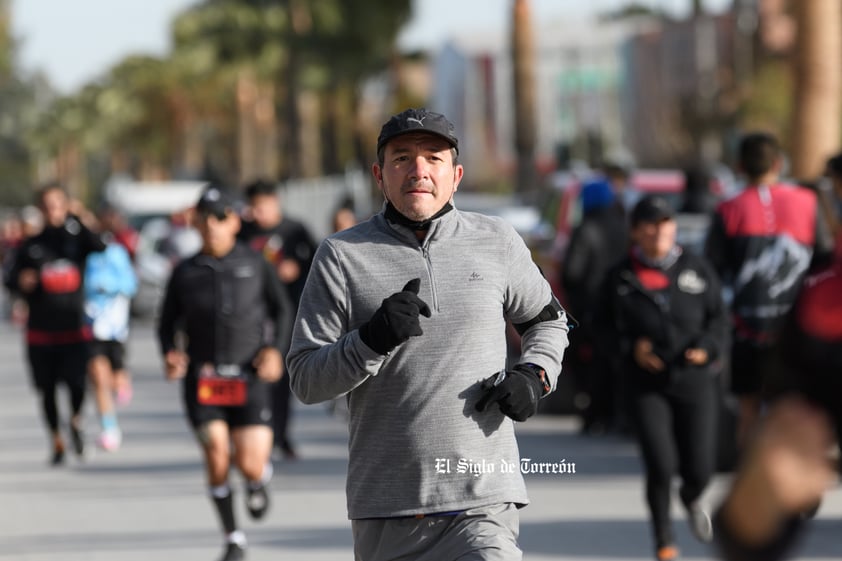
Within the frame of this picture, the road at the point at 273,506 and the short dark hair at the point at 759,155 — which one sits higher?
the short dark hair at the point at 759,155

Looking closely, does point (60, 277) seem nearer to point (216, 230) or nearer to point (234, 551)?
point (216, 230)

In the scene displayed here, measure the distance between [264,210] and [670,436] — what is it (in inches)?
202

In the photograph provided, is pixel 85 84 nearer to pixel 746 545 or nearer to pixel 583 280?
pixel 583 280

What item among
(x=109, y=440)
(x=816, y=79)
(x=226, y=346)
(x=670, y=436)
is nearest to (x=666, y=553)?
(x=670, y=436)

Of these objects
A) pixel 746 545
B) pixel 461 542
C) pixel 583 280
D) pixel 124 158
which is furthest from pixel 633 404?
pixel 124 158

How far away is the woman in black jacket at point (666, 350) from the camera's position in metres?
8.57

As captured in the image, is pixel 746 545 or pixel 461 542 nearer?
pixel 746 545

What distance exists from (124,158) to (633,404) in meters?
117

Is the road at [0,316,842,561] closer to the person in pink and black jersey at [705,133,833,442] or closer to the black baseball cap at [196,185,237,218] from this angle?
the person in pink and black jersey at [705,133,833,442]

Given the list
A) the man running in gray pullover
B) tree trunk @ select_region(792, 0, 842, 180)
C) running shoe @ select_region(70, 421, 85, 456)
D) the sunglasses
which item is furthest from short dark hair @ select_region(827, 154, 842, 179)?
tree trunk @ select_region(792, 0, 842, 180)

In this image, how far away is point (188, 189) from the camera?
36.4 m

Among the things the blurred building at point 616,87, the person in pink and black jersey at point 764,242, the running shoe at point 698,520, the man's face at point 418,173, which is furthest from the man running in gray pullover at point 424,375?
the blurred building at point 616,87

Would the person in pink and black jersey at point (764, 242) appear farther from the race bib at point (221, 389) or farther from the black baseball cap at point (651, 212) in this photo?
the race bib at point (221, 389)

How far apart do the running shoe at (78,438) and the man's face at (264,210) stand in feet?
7.56
